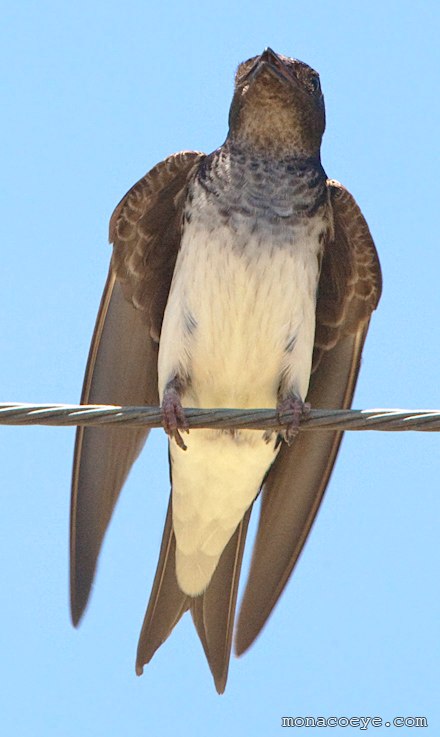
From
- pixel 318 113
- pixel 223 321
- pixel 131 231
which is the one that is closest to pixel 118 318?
pixel 131 231

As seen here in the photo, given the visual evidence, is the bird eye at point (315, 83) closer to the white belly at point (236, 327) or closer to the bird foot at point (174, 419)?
the white belly at point (236, 327)

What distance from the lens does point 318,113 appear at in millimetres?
7344

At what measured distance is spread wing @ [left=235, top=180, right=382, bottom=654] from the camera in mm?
7207

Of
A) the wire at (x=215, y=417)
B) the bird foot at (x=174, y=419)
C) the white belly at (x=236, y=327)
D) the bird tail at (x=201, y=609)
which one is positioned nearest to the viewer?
the wire at (x=215, y=417)

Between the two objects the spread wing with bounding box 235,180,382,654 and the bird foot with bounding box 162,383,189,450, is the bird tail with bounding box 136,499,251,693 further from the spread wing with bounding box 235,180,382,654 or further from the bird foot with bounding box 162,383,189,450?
the bird foot with bounding box 162,383,189,450

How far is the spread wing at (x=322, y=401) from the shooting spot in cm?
721

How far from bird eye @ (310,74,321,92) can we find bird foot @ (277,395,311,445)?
1732mm

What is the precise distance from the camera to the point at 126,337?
739 cm

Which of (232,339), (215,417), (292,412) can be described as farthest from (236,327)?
(215,417)

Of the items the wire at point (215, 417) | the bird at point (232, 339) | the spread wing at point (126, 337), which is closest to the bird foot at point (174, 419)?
the bird at point (232, 339)

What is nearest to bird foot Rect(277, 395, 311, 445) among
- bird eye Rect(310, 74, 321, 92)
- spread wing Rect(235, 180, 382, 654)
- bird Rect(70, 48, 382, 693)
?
bird Rect(70, 48, 382, 693)

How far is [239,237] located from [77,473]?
1.55 meters

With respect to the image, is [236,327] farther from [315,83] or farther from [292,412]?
[315,83]

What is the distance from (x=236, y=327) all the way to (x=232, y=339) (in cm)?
6
